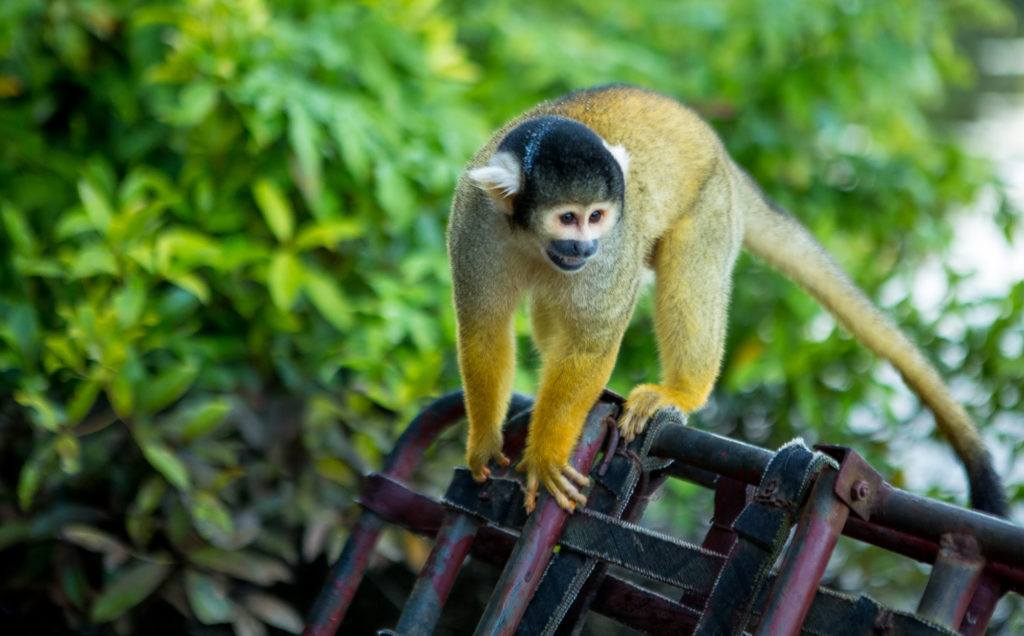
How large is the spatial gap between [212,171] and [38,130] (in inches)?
27.8

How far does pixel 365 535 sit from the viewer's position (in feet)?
6.64

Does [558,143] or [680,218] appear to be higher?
[680,218]

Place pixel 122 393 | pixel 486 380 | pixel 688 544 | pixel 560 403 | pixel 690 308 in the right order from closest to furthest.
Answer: pixel 688 544 < pixel 560 403 < pixel 486 380 < pixel 690 308 < pixel 122 393

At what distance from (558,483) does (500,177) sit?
672 mm

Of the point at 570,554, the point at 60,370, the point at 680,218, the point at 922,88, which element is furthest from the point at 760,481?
the point at 922,88

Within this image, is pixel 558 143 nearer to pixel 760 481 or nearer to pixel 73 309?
pixel 760 481

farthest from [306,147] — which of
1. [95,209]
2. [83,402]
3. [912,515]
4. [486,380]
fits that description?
[912,515]

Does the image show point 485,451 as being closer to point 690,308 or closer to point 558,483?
point 558,483

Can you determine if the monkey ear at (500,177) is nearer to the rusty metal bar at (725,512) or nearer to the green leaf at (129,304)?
the rusty metal bar at (725,512)

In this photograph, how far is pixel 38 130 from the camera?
12.1ft

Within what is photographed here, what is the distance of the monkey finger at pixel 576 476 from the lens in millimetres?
1834

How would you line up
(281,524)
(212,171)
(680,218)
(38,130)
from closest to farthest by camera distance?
(680,218)
(281,524)
(212,171)
(38,130)

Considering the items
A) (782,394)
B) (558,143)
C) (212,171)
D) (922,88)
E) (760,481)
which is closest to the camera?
(760,481)

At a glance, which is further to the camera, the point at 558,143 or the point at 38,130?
the point at 38,130
